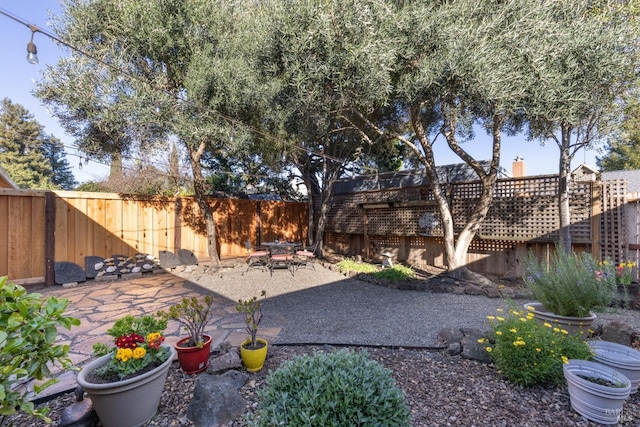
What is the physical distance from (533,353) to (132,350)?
2.81 metres

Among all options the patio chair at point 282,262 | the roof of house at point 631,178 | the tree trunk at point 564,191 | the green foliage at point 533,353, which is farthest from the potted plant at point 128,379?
the roof of house at point 631,178

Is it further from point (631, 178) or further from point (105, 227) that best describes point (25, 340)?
point (631, 178)

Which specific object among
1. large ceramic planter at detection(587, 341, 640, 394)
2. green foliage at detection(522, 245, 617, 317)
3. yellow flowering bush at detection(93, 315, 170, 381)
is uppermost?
green foliage at detection(522, 245, 617, 317)

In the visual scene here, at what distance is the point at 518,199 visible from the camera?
6449mm

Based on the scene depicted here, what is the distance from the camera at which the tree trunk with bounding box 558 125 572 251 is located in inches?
215

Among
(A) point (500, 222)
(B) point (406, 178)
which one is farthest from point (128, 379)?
(B) point (406, 178)

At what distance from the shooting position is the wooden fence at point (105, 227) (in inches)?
221

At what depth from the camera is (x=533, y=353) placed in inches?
91.5

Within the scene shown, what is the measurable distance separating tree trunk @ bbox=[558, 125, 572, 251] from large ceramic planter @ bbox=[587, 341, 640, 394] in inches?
145

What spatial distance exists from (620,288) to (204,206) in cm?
793

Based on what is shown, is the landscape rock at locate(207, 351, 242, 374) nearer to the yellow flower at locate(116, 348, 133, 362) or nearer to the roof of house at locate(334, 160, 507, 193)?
the yellow flower at locate(116, 348, 133, 362)

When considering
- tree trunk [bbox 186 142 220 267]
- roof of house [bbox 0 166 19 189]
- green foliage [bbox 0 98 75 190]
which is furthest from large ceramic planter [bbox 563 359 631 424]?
green foliage [bbox 0 98 75 190]

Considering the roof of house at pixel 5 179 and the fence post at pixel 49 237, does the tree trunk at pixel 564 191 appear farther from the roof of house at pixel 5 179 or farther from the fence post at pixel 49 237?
the roof of house at pixel 5 179

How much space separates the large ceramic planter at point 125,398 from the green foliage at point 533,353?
250cm
